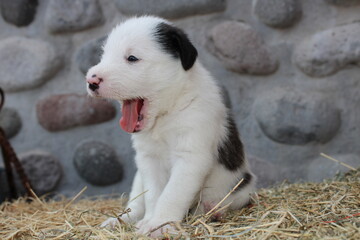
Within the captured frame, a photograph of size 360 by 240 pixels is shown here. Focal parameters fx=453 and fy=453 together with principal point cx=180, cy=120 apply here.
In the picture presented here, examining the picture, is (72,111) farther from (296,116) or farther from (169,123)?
(296,116)

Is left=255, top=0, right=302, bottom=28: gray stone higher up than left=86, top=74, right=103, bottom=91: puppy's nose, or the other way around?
left=255, top=0, right=302, bottom=28: gray stone

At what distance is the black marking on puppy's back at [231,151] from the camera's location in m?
2.97

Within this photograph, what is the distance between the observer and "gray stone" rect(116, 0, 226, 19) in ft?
13.5

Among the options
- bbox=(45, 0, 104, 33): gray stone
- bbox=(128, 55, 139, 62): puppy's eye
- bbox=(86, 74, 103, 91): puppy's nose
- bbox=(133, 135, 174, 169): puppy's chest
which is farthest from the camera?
bbox=(45, 0, 104, 33): gray stone

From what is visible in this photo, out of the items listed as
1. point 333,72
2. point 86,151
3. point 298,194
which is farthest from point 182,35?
point 86,151

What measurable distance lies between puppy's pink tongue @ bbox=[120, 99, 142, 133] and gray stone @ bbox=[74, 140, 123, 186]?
5.29 ft

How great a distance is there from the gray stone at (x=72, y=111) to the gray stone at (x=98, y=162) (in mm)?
234

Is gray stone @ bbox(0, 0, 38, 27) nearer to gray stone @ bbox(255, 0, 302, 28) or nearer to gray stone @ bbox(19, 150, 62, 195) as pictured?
gray stone @ bbox(19, 150, 62, 195)

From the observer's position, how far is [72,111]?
175 inches

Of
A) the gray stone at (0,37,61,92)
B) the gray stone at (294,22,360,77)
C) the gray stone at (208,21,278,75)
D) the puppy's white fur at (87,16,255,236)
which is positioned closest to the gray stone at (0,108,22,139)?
the gray stone at (0,37,61,92)

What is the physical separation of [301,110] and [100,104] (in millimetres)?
1902

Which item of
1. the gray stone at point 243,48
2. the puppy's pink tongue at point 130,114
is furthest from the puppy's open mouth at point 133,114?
the gray stone at point 243,48

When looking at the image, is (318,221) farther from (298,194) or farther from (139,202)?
(139,202)

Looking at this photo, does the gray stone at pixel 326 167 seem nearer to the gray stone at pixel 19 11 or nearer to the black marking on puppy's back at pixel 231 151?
the black marking on puppy's back at pixel 231 151
